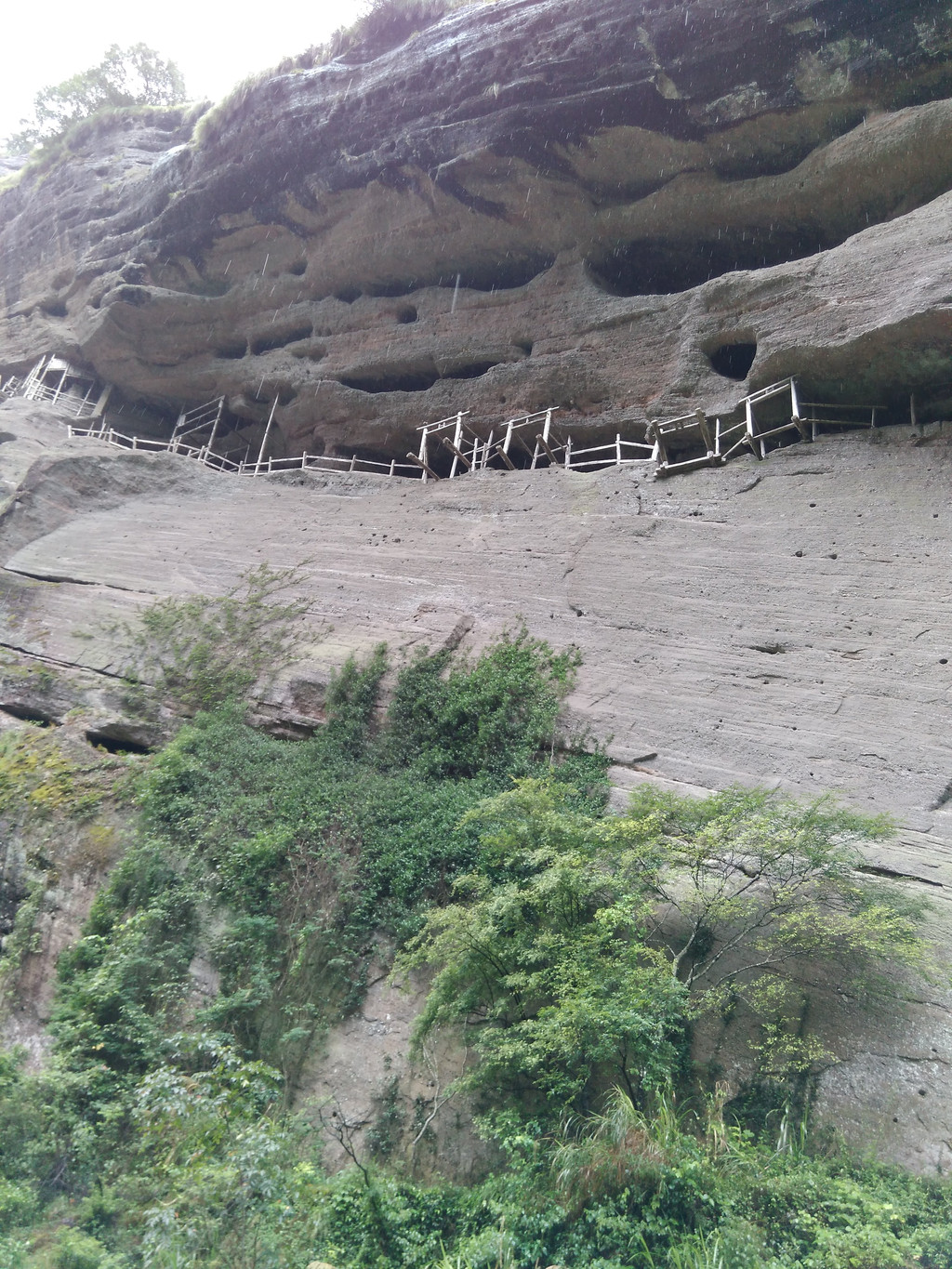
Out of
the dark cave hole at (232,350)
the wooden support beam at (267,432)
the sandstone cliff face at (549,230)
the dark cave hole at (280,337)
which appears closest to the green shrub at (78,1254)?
→ the sandstone cliff face at (549,230)

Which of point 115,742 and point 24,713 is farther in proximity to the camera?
point 24,713

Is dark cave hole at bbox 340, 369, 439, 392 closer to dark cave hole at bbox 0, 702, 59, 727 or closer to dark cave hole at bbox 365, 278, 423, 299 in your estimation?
dark cave hole at bbox 365, 278, 423, 299

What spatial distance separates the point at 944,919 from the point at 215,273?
62.6ft

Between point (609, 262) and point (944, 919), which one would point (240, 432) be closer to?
point (609, 262)

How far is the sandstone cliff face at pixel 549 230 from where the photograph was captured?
1190 centimetres

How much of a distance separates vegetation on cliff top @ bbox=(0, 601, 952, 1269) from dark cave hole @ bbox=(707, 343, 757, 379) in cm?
785

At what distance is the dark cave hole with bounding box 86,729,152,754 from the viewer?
33.6 feet

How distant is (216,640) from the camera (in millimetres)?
11656

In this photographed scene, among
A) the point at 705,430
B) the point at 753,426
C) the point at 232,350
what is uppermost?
the point at 232,350

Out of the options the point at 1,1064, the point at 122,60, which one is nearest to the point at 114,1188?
the point at 1,1064

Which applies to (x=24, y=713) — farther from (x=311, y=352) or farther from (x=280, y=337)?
(x=280, y=337)

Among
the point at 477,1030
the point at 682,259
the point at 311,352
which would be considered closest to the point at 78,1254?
the point at 477,1030

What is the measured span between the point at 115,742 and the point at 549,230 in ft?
37.8

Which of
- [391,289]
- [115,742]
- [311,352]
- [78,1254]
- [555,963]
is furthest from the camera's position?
[311,352]
